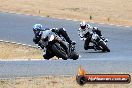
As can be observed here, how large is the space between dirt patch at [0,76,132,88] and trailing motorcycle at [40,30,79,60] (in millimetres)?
3258

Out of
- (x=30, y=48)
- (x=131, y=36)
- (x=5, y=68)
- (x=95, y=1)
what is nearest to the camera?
(x=5, y=68)

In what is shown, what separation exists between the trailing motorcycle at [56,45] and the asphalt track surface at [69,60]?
0.54 meters

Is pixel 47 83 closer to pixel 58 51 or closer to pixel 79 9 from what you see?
pixel 58 51

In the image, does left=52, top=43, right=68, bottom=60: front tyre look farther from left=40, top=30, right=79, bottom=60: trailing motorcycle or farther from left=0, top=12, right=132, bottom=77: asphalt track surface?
left=0, top=12, right=132, bottom=77: asphalt track surface

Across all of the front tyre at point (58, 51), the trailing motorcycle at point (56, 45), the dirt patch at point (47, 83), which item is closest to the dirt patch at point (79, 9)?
the trailing motorcycle at point (56, 45)

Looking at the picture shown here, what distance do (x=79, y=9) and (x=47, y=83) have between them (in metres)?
25.9

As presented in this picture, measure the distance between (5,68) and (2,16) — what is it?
72.1 feet

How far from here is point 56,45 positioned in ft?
52.1

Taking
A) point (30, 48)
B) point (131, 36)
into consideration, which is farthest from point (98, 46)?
point (131, 36)

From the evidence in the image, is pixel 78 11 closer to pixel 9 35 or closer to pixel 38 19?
pixel 38 19

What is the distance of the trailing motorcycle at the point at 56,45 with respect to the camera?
15555mm

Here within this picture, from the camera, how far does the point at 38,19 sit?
3331 cm

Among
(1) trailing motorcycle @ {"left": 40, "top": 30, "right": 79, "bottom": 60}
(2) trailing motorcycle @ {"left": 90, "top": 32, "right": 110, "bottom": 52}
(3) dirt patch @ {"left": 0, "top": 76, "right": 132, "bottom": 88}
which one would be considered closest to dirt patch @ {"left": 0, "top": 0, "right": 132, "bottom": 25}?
(2) trailing motorcycle @ {"left": 90, "top": 32, "right": 110, "bottom": 52}

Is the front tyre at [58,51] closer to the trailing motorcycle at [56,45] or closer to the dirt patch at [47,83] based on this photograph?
the trailing motorcycle at [56,45]
